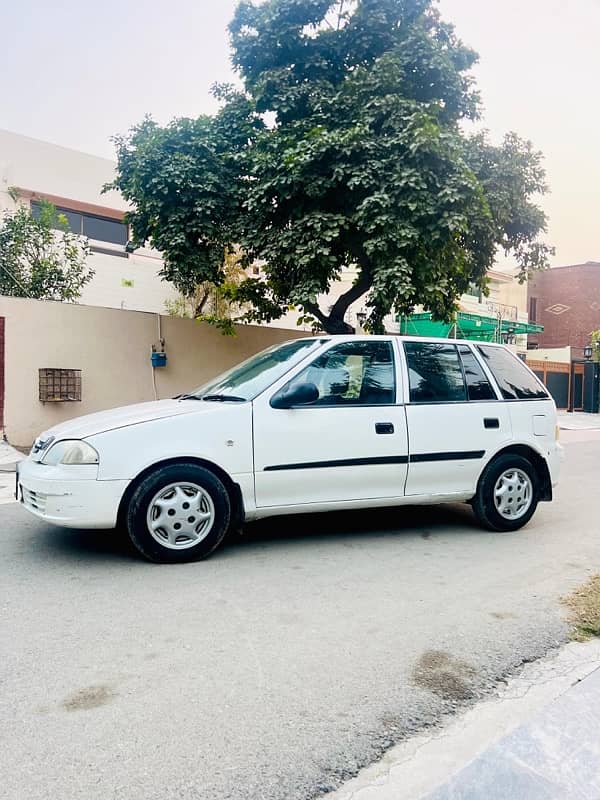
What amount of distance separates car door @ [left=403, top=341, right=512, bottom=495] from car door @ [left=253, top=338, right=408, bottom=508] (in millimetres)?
163

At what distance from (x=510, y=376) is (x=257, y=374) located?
2477mm

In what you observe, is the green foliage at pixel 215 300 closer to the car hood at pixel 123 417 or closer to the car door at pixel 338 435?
the car door at pixel 338 435

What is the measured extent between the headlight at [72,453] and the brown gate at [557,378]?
2915 cm

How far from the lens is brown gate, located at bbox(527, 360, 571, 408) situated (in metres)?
30.7

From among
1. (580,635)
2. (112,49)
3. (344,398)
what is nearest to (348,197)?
(112,49)

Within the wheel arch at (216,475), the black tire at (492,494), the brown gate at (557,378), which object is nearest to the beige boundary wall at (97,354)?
the wheel arch at (216,475)

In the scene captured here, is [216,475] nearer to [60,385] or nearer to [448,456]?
[448,456]

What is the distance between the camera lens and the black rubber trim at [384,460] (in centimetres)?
481

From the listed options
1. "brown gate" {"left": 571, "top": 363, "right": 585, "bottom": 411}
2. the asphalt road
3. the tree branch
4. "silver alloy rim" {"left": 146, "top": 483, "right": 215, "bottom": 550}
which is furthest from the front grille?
"brown gate" {"left": 571, "top": 363, "right": 585, "bottom": 411}

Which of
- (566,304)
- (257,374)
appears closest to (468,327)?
(566,304)

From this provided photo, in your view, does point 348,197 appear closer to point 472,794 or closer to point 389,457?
point 389,457

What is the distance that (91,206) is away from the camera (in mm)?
20016

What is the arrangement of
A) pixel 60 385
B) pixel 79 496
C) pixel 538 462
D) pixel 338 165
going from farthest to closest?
1. pixel 60 385
2. pixel 338 165
3. pixel 538 462
4. pixel 79 496

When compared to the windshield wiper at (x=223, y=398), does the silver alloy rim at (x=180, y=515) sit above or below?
below
